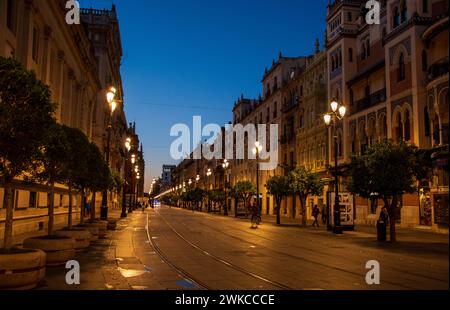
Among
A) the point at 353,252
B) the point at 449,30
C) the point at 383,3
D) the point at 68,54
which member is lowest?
the point at 353,252

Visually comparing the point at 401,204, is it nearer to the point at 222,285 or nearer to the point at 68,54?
the point at 222,285

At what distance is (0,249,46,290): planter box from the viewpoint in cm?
903

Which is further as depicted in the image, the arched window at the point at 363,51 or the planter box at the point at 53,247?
the arched window at the point at 363,51

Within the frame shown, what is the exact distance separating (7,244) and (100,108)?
5622 cm

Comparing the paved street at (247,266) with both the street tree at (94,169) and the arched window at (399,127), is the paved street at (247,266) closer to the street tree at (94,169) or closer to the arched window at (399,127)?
the street tree at (94,169)

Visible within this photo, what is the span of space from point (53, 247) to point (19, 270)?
3826mm

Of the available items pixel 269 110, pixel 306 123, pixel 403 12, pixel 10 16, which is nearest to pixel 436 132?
pixel 403 12

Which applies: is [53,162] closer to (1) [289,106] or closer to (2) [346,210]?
(2) [346,210]

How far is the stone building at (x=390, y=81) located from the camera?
30.8 metres

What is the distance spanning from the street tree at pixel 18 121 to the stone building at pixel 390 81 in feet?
61.2

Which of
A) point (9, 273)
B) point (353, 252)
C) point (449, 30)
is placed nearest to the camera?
point (449, 30)

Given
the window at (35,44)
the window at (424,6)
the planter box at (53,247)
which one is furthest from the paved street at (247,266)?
the window at (424,6)

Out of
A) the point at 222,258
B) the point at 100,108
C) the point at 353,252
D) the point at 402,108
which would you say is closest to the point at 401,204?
the point at 402,108

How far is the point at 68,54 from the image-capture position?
3903 cm
